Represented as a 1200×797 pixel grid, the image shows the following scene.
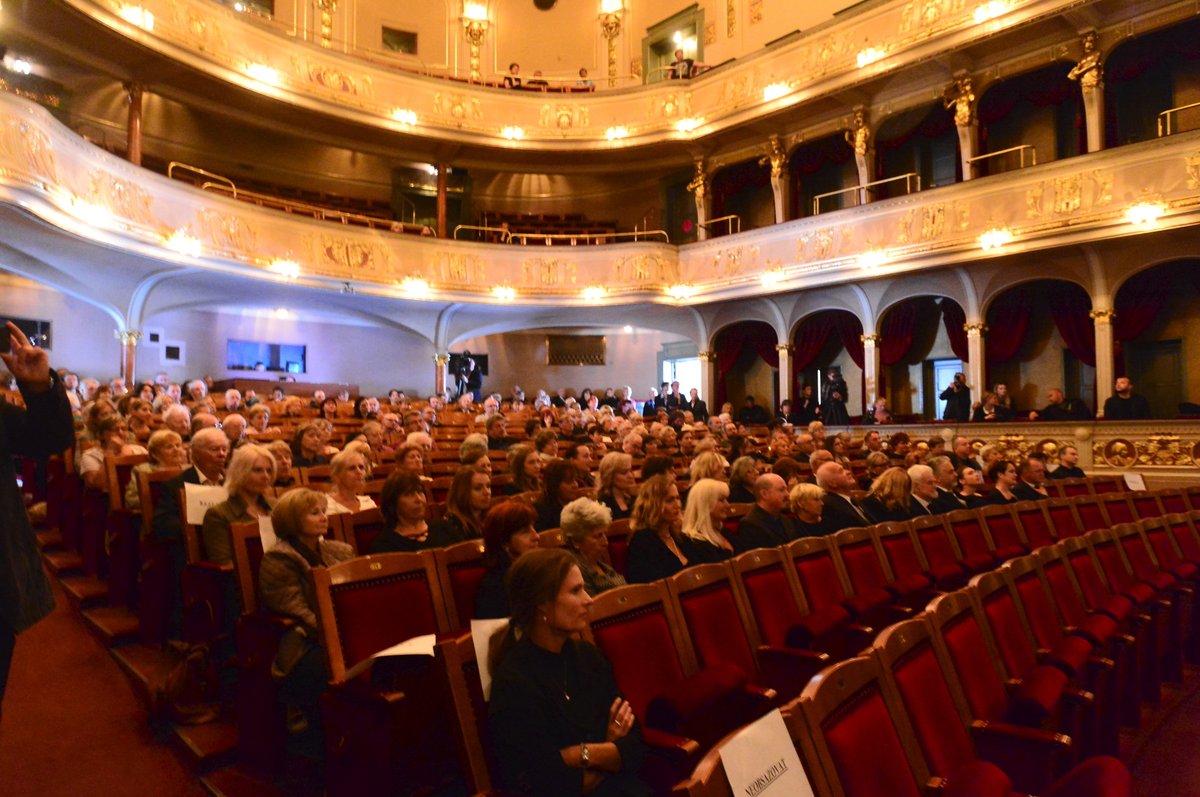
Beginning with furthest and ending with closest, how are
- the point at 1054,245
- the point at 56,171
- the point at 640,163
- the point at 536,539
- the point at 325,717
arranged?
the point at 640,163 < the point at 1054,245 < the point at 56,171 < the point at 536,539 < the point at 325,717

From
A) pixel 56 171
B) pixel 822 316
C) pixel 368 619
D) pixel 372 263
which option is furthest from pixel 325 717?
pixel 822 316

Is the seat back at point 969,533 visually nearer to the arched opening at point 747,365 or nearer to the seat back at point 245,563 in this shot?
the seat back at point 245,563

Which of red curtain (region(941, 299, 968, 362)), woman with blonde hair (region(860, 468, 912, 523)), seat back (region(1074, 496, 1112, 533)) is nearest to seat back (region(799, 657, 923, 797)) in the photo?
woman with blonde hair (region(860, 468, 912, 523))

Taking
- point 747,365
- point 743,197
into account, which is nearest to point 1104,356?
point 747,365

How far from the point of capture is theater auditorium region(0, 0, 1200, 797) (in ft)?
5.29

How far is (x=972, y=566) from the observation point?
3041 mm

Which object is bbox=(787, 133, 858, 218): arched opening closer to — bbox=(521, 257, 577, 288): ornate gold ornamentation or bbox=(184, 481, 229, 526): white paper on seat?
bbox=(521, 257, 577, 288): ornate gold ornamentation

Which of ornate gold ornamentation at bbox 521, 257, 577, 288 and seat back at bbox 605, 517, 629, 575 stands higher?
ornate gold ornamentation at bbox 521, 257, 577, 288

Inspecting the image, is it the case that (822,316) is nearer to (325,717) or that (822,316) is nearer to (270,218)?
(270,218)

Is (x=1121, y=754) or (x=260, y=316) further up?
(x=260, y=316)

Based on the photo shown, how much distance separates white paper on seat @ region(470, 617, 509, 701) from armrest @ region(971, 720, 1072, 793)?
1000mm

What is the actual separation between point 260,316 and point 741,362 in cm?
758

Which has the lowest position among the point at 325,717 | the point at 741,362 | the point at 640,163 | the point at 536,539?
the point at 325,717

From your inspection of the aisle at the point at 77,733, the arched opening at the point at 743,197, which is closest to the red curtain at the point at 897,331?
the arched opening at the point at 743,197
